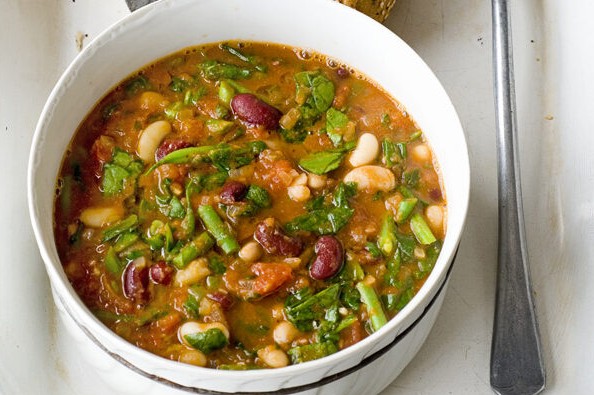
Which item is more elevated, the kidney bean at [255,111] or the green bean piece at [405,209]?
the kidney bean at [255,111]

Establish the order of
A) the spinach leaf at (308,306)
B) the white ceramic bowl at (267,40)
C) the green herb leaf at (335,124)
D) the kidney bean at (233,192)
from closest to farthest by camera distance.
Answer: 1. the white ceramic bowl at (267,40)
2. the spinach leaf at (308,306)
3. the kidney bean at (233,192)
4. the green herb leaf at (335,124)

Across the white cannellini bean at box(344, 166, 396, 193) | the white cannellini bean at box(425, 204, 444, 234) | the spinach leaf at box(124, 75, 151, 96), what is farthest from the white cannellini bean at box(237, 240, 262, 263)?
the spinach leaf at box(124, 75, 151, 96)

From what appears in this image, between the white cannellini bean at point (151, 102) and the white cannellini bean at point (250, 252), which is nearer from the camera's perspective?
the white cannellini bean at point (250, 252)

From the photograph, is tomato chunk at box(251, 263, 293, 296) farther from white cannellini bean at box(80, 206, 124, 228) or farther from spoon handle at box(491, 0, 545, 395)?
spoon handle at box(491, 0, 545, 395)

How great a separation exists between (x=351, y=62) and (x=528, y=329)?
665 mm

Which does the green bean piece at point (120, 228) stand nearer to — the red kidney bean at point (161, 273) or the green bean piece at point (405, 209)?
the red kidney bean at point (161, 273)

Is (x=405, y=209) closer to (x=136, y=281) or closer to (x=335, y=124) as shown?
(x=335, y=124)

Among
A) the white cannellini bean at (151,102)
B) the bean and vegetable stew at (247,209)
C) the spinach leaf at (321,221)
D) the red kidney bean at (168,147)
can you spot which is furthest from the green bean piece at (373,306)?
the white cannellini bean at (151,102)

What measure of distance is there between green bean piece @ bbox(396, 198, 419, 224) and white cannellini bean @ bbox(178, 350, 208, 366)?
17.8 inches

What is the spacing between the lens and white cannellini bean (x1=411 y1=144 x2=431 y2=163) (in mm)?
1854

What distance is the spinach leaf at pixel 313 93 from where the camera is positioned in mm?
1899

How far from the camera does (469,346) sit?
1.91 metres

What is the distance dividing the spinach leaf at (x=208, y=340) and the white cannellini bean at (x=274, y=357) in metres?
0.08

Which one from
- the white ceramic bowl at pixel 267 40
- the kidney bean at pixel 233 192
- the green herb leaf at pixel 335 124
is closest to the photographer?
the white ceramic bowl at pixel 267 40
